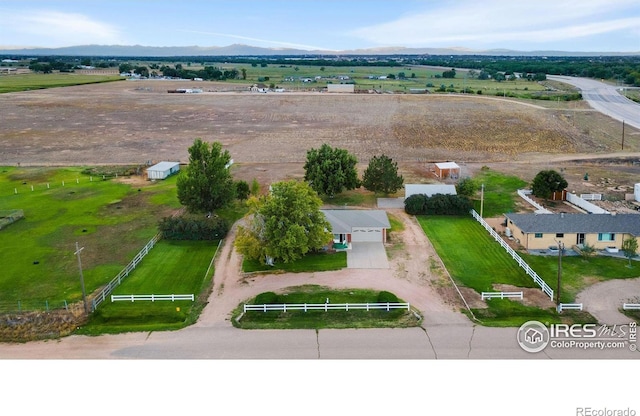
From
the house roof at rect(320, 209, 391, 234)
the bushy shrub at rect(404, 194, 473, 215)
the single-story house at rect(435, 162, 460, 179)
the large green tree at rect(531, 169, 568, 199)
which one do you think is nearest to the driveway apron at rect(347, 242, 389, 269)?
the house roof at rect(320, 209, 391, 234)

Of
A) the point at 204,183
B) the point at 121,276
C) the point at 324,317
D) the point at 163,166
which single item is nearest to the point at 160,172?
the point at 163,166

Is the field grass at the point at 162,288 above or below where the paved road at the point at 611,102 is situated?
below

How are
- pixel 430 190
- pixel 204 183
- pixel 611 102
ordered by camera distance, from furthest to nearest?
pixel 611 102 → pixel 430 190 → pixel 204 183

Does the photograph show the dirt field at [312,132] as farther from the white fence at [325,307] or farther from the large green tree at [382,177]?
the white fence at [325,307]

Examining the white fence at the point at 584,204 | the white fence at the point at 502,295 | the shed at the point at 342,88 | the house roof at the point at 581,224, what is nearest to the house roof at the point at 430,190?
the house roof at the point at 581,224

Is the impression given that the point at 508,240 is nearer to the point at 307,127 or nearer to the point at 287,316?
the point at 287,316

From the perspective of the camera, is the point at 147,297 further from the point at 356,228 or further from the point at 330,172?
the point at 330,172
